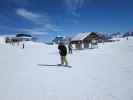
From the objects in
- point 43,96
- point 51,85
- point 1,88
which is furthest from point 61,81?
point 1,88

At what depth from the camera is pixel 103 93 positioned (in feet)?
19.7

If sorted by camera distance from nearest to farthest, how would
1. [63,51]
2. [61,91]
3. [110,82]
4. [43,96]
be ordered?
[43,96], [61,91], [110,82], [63,51]

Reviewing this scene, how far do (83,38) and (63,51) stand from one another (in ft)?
87.7

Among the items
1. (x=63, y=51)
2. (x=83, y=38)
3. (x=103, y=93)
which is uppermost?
(x=83, y=38)

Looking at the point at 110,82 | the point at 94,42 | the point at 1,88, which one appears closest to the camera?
the point at 1,88

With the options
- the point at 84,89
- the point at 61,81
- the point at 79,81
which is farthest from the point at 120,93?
the point at 61,81

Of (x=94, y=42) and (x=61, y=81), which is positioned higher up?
(x=94, y=42)

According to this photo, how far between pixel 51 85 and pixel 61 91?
0.94m

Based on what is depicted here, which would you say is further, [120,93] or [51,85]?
[51,85]

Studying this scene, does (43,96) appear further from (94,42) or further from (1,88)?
(94,42)

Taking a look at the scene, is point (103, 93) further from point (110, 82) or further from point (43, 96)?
point (43, 96)

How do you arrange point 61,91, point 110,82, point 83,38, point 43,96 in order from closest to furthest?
point 43,96, point 61,91, point 110,82, point 83,38

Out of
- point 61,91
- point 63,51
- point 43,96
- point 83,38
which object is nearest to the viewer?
point 43,96

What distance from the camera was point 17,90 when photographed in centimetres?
646
